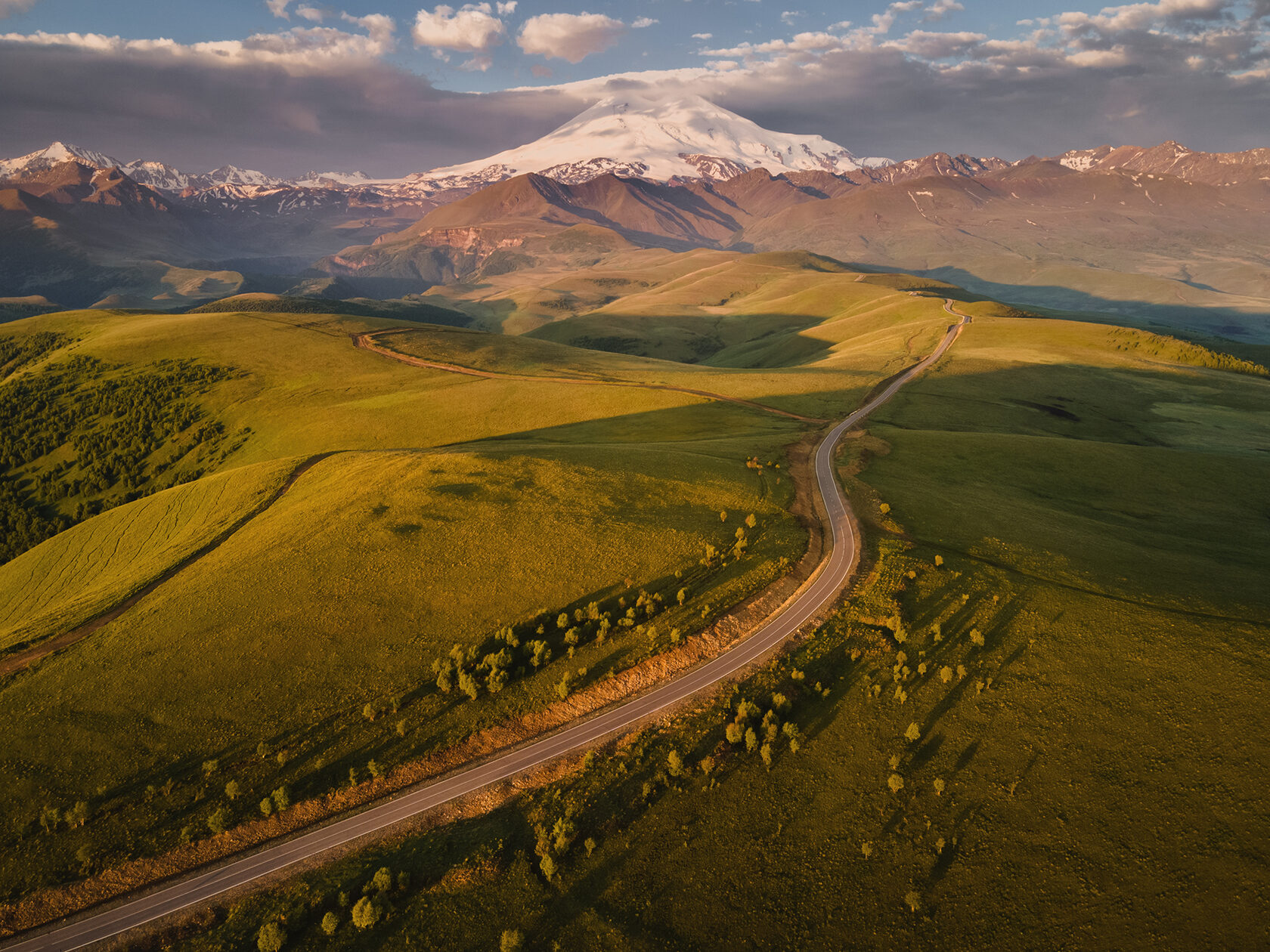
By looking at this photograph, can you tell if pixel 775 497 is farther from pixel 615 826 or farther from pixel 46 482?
pixel 46 482

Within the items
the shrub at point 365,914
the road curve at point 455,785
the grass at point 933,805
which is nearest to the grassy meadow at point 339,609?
the road curve at point 455,785

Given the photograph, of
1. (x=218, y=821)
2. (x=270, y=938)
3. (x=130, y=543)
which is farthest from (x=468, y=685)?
(x=130, y=543)

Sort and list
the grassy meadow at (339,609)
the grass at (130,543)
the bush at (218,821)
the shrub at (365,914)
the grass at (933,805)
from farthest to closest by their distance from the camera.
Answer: the grass at (130,543), the grassy meadow at (339,609), the bush at (218,821), the shrub at (365,914), the grass at (933,805)

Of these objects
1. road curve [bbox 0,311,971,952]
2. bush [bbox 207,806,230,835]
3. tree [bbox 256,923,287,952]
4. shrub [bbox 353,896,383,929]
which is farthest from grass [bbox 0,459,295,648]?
shrub [bbox 353,896,383,929]

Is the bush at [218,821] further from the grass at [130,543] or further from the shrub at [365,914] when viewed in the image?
the grass at [130,543]

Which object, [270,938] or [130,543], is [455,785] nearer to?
[270,938]

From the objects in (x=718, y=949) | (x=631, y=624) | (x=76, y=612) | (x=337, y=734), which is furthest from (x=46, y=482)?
(x=718, y=949)
